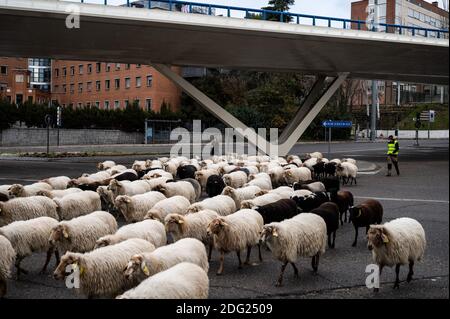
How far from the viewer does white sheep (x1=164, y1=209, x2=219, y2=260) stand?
281 inches

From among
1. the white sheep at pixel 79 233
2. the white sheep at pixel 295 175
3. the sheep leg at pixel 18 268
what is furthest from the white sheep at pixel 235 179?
the sheep leg at pixel 18 268

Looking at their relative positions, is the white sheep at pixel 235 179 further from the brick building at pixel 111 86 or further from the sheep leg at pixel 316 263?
the brick building at pixel 111 86

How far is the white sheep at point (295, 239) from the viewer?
20.7 ft

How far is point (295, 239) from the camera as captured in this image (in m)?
6.41

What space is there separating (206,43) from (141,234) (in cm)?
1894

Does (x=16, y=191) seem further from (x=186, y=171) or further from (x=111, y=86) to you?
(x=111, y=86)

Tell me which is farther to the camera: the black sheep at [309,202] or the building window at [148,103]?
the building window at [148,103]

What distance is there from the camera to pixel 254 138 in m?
29.7

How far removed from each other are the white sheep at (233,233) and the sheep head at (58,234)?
1998 millimetres

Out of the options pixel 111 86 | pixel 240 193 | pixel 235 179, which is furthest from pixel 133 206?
pixel 111 86

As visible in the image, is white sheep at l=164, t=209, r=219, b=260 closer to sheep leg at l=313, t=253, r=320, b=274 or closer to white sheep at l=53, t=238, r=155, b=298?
sheep leg at l=313, t=253, r=320, b=274

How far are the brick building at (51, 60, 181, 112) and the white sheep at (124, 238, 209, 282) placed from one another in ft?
175

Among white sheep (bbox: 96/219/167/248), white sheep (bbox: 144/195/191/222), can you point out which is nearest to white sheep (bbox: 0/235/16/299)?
white sheep (bbox: 96/219/167/248)
